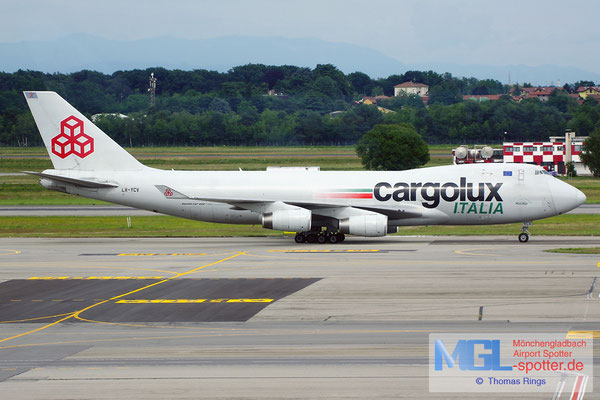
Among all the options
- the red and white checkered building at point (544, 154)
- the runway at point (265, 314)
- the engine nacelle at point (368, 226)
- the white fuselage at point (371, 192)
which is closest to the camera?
the runway at point (265, 314)

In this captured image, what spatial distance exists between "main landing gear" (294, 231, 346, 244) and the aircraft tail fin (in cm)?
1089

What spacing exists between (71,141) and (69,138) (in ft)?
0.71

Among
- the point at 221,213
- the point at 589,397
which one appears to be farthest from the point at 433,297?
the point at 221,213

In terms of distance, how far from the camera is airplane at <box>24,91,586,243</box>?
46.8 m

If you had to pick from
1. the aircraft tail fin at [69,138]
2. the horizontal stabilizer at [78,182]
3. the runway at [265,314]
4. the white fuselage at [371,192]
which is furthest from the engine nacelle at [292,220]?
the horizontal stabilizer at [78,182]

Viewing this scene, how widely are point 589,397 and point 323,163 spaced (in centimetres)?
11427

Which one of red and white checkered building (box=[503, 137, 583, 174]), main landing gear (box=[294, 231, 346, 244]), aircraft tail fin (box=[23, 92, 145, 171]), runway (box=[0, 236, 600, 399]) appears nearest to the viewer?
runway (box=[0, 236, 600, 399])

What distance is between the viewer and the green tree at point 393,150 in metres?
120

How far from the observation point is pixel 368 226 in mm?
46188

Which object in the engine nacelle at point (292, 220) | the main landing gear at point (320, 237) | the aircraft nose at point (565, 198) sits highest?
the aircraft nose at point (565, 198)

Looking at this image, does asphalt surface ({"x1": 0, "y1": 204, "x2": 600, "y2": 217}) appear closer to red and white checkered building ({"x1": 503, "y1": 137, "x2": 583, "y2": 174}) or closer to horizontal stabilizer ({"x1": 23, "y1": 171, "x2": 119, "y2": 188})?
horizontal stabilizer ({"x1": 23, "y1": 171, "x2": 119, "y2": 188})

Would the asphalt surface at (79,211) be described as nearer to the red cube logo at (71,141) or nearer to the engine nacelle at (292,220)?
the red cube logo at (71,141)

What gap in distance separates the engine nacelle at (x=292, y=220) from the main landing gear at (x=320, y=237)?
1.66m

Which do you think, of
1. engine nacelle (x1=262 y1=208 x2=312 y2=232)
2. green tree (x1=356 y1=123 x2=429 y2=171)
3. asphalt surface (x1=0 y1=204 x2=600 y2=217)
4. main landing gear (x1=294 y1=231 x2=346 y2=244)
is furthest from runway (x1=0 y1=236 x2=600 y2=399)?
green tree (x1=356 y1=123 x2=429 y2=171)
